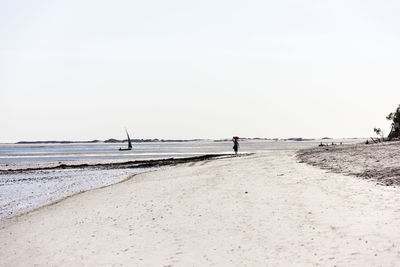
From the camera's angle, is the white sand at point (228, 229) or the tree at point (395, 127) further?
the tree at point (395, 127)

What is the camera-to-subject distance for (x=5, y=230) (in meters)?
15.5

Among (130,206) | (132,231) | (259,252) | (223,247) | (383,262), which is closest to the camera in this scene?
(383,262)

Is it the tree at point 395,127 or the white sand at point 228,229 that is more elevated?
the tree at point 395,127

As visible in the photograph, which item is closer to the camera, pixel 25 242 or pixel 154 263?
pixel 154 263

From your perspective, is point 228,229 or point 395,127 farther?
point 395,127

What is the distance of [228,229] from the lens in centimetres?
1170

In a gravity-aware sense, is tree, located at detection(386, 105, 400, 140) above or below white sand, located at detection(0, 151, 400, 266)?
above

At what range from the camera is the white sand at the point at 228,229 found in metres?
9.16

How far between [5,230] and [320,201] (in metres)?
11.1

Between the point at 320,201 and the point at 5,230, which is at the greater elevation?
the point at 320,201

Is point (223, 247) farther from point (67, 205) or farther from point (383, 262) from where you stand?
point (67, 205)

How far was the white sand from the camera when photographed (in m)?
9.16

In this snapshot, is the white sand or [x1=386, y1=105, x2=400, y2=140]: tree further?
[x1=386, y1=105, x2=400, y2=140]: tree

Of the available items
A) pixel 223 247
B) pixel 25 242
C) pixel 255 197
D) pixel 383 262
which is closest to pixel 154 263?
pixel 223 247
